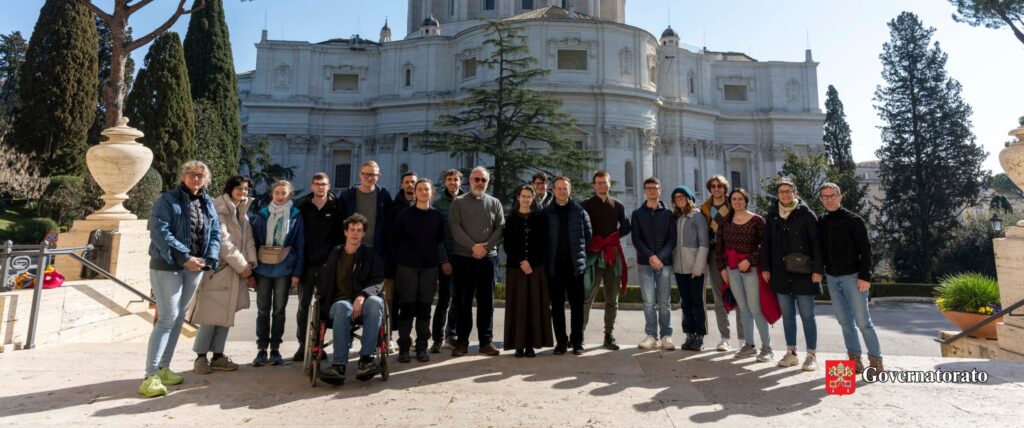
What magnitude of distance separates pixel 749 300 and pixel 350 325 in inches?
154

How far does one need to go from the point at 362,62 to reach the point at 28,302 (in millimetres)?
30452

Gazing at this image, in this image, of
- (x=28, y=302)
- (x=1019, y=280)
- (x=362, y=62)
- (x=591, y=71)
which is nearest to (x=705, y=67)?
(x=591, y=71)

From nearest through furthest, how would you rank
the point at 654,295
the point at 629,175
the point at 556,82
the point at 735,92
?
1. the point at 654,295
2. the point at 556,82
3. the point at 629,175
4. the point at 735,92

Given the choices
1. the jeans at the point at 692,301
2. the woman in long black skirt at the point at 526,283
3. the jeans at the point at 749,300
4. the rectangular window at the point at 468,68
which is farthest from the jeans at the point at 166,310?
the rectangular window at the point at 468,68

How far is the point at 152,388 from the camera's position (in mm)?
3445

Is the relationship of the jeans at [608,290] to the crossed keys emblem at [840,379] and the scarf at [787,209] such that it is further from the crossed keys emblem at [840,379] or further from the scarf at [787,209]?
the crossed keys emblem at [840,379]

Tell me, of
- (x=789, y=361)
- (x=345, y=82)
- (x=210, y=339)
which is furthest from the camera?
(x=345, y=82)

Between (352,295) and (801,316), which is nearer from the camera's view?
(352,295)

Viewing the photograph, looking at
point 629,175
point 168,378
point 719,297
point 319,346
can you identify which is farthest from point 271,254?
point 629,175

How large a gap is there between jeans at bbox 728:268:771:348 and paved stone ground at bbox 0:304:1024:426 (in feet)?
1.20

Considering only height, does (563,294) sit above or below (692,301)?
above

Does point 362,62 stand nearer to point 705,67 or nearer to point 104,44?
point 104,44

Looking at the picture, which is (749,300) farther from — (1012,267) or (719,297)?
(1012,267)

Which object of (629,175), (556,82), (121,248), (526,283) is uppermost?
(556,82)
